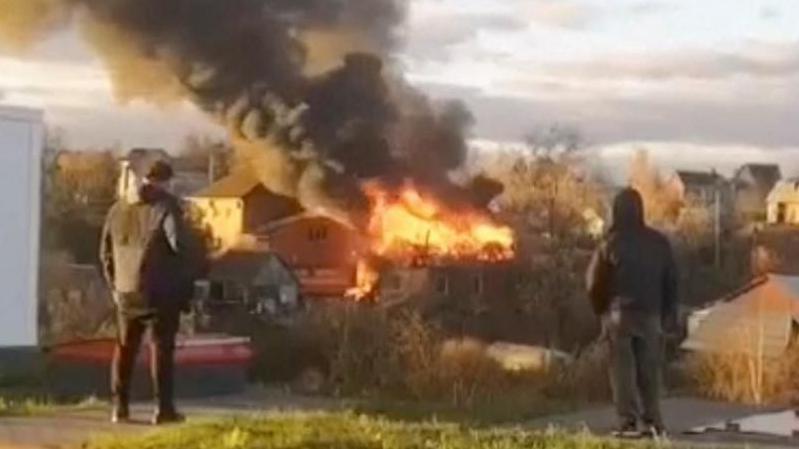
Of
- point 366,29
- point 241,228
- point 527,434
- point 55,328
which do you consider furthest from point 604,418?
point 366,29

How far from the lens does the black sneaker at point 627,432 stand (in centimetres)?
1105

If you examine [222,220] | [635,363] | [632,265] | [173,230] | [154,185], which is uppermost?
[222,220]

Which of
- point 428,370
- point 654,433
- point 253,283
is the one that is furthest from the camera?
point 253,283

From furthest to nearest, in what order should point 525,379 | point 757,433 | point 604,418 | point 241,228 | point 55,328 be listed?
point 241,228 < point 55,328 < point 525,379 < point 604,418 < point 757,433

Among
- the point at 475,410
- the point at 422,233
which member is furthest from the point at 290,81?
the point at 475,410

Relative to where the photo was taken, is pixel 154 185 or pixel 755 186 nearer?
pixel 154 185

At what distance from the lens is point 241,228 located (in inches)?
1249

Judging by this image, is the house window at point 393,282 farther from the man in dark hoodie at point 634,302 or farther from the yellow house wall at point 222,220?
the man in dark hoodie at point 634,302

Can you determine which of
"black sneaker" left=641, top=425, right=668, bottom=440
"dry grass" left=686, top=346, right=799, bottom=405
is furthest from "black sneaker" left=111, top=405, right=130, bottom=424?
"dry grass" left=686, top=346, right=799, bottom=405

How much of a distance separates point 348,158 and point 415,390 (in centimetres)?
1807

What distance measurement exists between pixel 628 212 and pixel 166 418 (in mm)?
3212

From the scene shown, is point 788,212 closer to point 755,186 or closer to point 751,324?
point 755,186

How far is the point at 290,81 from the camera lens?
3538cm

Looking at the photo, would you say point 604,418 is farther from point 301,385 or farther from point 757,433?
point 301,385
